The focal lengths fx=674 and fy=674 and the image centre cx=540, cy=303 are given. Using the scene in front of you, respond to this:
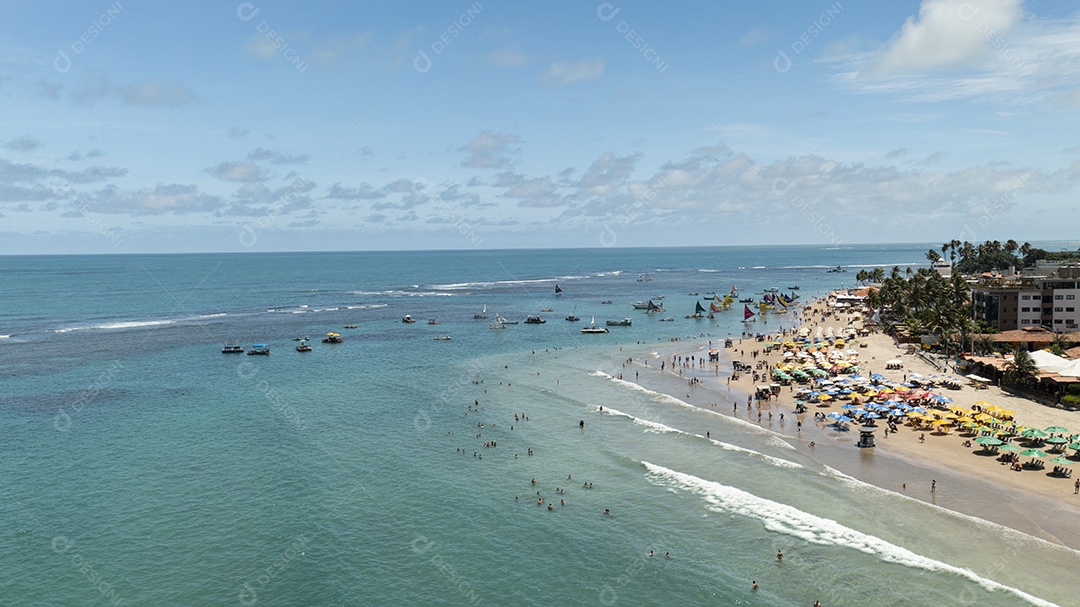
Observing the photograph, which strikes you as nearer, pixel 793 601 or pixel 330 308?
pixel 793 601

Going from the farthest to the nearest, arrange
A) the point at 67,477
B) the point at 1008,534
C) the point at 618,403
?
the point at 618,403 < the point at 67,477 < the point at 1008,534

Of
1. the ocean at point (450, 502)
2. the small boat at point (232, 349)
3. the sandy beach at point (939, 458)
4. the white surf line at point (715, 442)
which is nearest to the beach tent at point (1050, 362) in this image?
the sandy beach at point (939, 458)

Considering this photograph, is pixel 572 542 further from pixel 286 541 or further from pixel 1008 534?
pixel 1008 534

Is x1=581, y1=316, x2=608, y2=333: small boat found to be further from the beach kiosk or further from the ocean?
the beach kiosk

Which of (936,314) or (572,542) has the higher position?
(936,314)

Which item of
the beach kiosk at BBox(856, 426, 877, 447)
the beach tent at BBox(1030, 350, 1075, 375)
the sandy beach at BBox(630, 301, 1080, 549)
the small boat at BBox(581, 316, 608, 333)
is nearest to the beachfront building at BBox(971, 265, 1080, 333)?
the sandy beach at BBox(630, 301, 1080, 549)

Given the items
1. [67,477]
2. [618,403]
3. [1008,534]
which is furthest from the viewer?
[618,403]

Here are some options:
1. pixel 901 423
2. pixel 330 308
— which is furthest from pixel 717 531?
pixel 330 308

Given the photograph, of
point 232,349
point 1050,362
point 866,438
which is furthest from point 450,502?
point 232,349
